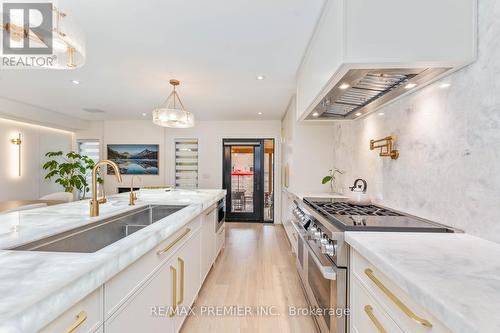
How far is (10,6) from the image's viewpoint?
→ 4.82 ft

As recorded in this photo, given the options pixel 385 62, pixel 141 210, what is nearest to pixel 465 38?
pixel 385 62

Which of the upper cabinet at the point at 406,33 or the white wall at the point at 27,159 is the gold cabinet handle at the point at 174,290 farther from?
the white wall at the point at 27,159

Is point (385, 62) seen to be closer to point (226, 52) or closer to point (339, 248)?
point (339, 248)

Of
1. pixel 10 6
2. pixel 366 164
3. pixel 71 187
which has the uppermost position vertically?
pixel 10 6

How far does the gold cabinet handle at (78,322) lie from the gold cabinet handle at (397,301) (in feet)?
3.24

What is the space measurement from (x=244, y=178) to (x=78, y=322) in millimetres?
5080

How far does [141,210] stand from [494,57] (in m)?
2.38

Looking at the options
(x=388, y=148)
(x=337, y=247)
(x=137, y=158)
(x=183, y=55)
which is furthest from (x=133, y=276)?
(x=137, y=158)

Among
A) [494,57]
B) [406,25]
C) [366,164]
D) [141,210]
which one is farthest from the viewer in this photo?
[366,164]

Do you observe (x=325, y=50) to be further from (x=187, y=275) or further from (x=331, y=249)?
(x=187, y=275)

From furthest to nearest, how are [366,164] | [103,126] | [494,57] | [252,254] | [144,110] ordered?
[103,126] < [144,110] < [252,254] < [366,164] < [494,57]

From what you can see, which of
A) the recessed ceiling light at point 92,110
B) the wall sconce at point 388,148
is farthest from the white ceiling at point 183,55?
the wall sconce at point 388,148

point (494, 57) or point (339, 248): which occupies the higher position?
point (494, 57)

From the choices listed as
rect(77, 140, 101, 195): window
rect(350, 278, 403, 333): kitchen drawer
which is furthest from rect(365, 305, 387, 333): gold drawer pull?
rect(77, 140, 101, 195): window
